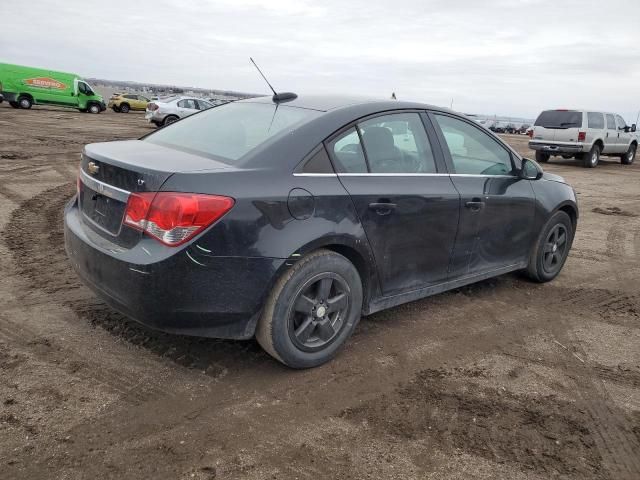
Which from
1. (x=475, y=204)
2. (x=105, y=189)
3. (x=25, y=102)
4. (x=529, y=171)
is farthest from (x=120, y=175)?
(x=25, y=102)

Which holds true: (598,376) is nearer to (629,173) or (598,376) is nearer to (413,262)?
(413,262)

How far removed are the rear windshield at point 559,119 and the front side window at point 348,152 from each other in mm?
16521

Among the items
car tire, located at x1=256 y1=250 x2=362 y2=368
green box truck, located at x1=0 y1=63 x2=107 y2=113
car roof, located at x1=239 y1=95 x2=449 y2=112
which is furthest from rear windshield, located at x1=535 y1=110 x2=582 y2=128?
green box truck, located at x1=0 y1=63 x2=107 y2=113

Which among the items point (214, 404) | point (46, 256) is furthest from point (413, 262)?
point (46, 256)

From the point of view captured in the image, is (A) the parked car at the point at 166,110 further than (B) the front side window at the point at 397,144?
Yes

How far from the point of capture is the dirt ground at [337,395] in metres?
2.41

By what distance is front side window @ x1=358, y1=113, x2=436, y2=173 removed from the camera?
346cm

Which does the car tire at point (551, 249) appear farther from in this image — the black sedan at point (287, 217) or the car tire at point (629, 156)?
the car tire at point (629, 156)

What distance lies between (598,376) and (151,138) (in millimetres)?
3359

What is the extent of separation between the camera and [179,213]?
2.64 meters

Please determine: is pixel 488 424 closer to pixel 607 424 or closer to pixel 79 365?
pixel 607 424

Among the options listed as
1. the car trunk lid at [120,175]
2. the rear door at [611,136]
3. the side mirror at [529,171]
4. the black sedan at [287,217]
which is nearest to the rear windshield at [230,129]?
the black sedan at [287,217]

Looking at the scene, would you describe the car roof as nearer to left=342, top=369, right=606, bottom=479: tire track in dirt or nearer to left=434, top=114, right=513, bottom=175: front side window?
left=434, top=114, right=513, bottom=175: front side window

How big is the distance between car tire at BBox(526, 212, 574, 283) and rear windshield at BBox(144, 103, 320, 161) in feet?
8.78
